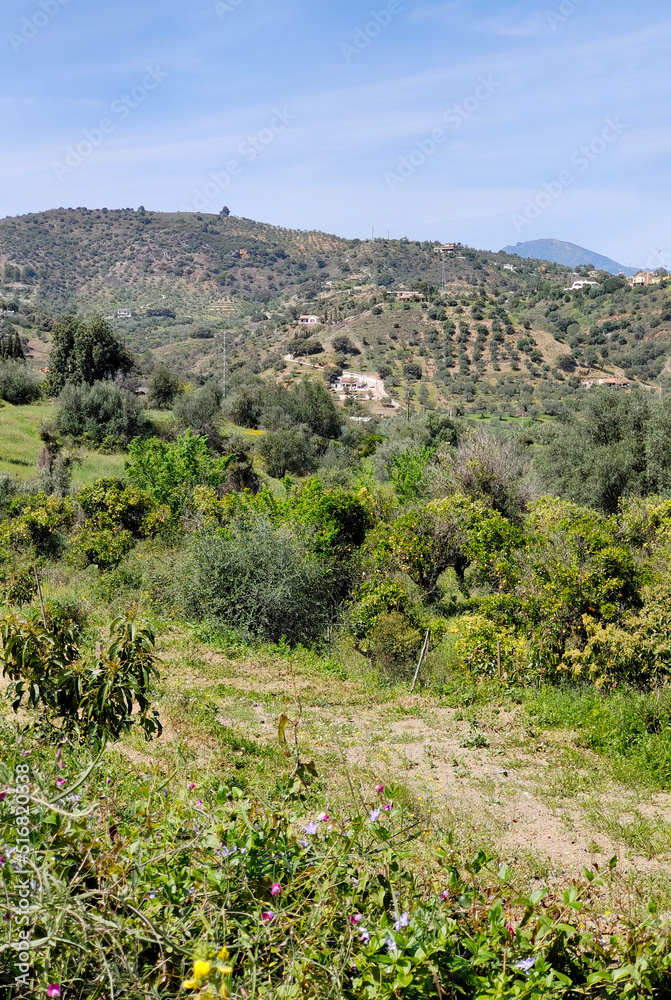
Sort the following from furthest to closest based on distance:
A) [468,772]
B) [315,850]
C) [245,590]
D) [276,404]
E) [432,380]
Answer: [432,380] < [276,404] < [245,590] < [468,772] < [315,850]

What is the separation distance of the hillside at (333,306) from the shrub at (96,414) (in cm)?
1373

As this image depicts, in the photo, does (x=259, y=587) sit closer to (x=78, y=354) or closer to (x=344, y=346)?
(x=78, y=354)

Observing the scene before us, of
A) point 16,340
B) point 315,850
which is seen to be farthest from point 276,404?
point 315,850

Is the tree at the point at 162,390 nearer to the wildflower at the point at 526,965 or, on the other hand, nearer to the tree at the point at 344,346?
the tree at the point at 344,346

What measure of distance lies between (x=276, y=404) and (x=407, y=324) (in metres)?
→ 37.1

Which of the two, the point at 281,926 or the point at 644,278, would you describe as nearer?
the point at 281,926

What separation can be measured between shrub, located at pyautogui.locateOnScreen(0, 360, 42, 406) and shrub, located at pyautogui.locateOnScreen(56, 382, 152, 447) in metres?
2.60

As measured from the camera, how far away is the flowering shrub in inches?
69.8

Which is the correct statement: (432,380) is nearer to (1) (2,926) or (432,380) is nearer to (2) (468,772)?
(2) (468,772)

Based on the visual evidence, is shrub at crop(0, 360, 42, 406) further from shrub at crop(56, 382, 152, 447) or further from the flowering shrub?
the flowering shrub

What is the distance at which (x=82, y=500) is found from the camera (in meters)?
17.0

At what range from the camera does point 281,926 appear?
1.86 m

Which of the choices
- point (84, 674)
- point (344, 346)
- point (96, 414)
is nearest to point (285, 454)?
point (96, 414)

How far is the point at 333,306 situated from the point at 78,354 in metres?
53.0
